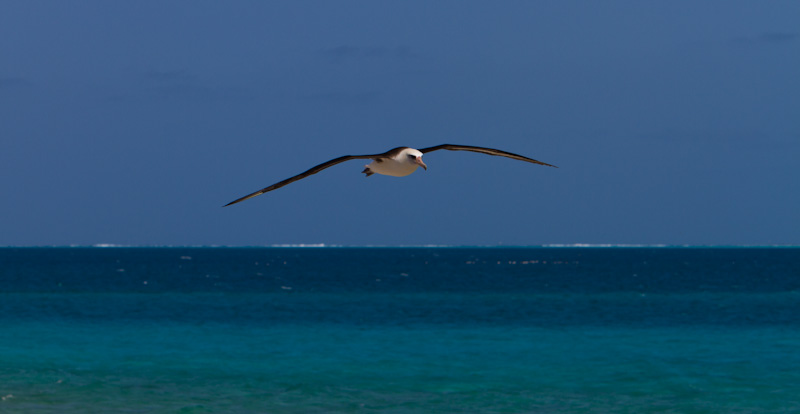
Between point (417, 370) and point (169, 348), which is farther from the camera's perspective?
point (169, 348)

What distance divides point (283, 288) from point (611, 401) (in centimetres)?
6219

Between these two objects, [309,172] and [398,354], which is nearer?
[309,172]

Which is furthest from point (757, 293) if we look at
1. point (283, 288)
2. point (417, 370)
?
point (417, 370)

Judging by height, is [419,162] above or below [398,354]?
above

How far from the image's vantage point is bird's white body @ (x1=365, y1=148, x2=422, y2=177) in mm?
11547

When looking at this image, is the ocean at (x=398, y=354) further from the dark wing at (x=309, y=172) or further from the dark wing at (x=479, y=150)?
the dark wing at (x=309, y=172)

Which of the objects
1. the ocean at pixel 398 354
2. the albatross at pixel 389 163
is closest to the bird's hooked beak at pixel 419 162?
the albatross at pixel 389 163

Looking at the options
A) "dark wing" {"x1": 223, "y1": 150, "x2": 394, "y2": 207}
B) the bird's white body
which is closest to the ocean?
the bird's white body

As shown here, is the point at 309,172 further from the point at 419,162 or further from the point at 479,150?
the point at 479,150

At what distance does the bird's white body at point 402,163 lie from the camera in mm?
11547

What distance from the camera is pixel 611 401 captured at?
26.9 m

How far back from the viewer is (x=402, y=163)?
11.6 metres

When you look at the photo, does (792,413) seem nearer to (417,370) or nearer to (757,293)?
(417,370)

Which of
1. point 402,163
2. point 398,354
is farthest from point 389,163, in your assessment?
point 398,354
